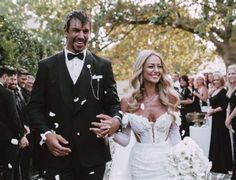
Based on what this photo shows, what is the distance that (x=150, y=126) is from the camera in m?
5.07

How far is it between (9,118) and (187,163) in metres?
3.84

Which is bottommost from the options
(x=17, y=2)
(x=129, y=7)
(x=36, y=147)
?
(x=36, y=147)

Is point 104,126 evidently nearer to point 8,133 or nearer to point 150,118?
point 150,118

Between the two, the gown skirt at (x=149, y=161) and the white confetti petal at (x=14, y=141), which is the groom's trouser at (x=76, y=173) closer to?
the gown skirt at (x=149, y=161)

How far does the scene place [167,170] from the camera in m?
4.58

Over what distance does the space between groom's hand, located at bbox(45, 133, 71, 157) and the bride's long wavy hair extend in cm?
161

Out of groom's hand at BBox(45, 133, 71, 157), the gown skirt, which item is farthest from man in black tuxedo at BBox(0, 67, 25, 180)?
groom's hand at BBox(45, 133, 71, 157)

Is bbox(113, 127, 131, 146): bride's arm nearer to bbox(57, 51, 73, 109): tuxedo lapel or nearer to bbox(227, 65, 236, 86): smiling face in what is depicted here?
bbox(57, 51, 73, 109): tuxedo lapel

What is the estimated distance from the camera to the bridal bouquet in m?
4.39

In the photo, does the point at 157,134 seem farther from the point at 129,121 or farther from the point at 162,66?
the point at 162,66

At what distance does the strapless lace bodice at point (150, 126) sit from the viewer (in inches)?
199

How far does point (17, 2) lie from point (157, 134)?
3210 centimetres

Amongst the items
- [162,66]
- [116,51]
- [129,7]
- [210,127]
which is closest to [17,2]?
[116,51]

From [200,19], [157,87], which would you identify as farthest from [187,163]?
[200,19]
